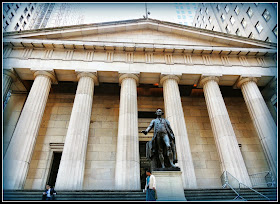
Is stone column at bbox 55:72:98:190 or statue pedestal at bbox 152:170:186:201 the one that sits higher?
stone column at bbox 55:72:98:190

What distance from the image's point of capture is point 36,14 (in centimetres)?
5000

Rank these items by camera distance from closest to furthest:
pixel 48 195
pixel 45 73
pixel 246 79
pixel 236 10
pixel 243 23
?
pixel 48 195, pixel 45 73, pixel 246 79, pixel 243 23, pixel 236 10

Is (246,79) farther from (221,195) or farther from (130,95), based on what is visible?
(221,195)

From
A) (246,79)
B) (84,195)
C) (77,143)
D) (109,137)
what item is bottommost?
(84,195)

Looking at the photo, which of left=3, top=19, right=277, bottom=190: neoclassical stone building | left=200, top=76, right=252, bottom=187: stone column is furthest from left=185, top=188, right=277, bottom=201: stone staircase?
left=3, top=19, right=277, bottom=190: neoclassical stone building

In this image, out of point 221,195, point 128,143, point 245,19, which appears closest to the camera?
point 221,195

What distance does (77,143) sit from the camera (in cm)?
1331

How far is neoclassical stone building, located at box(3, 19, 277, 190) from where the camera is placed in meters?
14.5

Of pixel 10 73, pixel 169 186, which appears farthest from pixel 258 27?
pixel 10 73

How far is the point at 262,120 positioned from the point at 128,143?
1015cm

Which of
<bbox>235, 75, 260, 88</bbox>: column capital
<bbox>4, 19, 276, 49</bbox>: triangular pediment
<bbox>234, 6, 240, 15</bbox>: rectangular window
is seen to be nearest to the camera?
<bbox>235, 75, 260, 88</bbox>: column capital

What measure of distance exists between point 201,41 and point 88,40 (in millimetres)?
10335

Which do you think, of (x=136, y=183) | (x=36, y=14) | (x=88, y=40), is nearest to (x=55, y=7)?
(x=36, y=14)

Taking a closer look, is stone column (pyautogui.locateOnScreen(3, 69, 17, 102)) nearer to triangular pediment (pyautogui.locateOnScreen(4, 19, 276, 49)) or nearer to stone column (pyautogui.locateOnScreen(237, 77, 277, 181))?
triangular pediment (pyautogui.locateOnScreen(4, 19, 276, 49))
